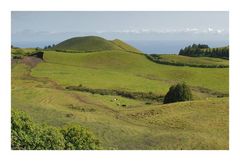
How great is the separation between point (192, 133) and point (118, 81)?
16.2 m

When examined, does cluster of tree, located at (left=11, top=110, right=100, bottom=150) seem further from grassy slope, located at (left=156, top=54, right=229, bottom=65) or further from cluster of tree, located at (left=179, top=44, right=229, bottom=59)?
cluster of tree, located at (left=179, top=44, right=229, bottom=59)

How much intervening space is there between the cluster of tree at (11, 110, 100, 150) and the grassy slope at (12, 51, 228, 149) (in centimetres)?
171

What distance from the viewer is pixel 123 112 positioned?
21.4 m

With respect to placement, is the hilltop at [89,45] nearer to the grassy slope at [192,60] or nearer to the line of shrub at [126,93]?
the grassy slope at [192,60]

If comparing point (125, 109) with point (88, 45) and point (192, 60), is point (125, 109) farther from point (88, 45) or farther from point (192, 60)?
point (88, 45)

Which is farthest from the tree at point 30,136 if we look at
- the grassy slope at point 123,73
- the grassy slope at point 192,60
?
the grassy slope at point 192,60

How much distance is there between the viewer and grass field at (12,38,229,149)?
17.0 metres

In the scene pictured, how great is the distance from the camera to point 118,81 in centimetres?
3350

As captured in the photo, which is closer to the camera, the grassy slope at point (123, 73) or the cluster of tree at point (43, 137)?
the cluster of tree at point (43, 137)

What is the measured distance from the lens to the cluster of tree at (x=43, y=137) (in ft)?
46.1
